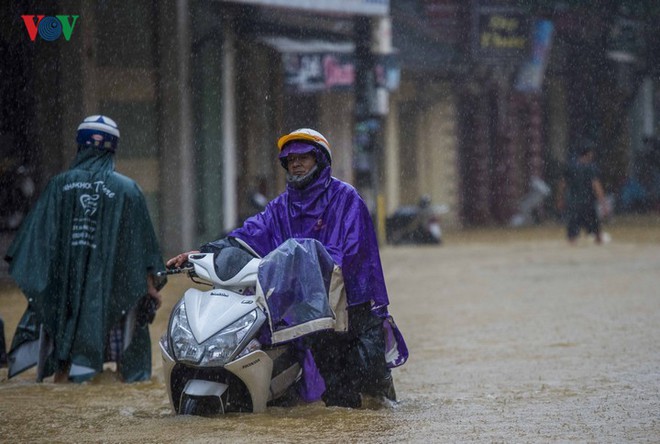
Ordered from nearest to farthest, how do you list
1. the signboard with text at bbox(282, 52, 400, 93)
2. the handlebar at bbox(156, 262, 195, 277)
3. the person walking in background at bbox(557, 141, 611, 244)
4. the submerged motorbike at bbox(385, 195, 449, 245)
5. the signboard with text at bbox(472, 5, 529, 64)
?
the handlebar at bbox(156, 262, 195, 277)
the person walking in background at bbox(557, 141, 611, 244)
the signboard with text at bbox(282, 52, 400, 93)
the submerged motorbike at bbox(385, 195, 449, 245)
the signboard with text at bbox(472, 5, 529, 64)

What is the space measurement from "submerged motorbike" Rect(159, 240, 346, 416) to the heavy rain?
134mm

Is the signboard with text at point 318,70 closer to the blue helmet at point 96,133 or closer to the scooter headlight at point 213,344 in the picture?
the blue helmet at point 96,133

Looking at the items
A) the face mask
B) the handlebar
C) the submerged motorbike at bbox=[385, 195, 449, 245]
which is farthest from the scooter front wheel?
the submerged motorbike at bbox=[385, 195, 449, 245]

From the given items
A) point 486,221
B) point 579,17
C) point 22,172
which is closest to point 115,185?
point 22,172

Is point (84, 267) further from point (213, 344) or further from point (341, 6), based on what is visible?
point (341, 6)

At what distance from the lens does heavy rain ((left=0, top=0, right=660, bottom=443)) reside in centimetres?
620

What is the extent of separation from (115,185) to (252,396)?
227cm

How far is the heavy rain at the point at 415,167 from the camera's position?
620cm

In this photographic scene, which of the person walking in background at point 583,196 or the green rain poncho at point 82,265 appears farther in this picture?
the person walking in background at point 583,196

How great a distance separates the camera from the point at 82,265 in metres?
7.57

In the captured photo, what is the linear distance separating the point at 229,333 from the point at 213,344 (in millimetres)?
85

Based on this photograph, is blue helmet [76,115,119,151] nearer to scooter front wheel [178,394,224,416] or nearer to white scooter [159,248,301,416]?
white scooter [159,248,301,416]

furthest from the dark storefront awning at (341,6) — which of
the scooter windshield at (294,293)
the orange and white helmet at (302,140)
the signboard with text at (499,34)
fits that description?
the scooter windshield at (294,293)

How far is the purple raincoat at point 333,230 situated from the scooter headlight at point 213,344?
0.54 metres
